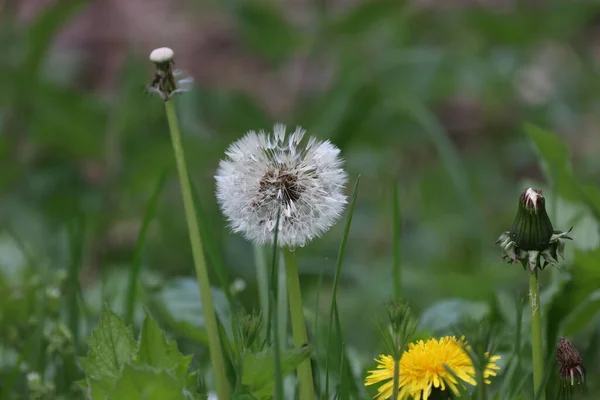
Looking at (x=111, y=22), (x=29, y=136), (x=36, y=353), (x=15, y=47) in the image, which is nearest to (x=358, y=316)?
(x=36, y=353)

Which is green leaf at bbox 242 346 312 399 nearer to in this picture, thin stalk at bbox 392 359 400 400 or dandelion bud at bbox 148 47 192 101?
thin stalk at bbox 392 359 400 400

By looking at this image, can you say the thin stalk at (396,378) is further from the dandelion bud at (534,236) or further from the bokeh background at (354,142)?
the bokeh background at (354,142)

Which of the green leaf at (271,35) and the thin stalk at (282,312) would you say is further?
the green leaf at (271,35)

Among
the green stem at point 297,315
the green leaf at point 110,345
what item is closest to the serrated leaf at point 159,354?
the green leaf at point 110,345

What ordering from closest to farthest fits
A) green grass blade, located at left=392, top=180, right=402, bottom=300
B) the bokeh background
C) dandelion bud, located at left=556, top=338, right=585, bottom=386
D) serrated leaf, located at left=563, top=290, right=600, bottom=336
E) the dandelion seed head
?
the dandelion seed head → dandelion bud, located at left=556, top=338, right=585, bottom=386 → green grass blade, located at left=392, top=180, right=402, bottom=300 → serrated leaf, located at left=563, top=290, right=600, bottom=336 → the bokeh background

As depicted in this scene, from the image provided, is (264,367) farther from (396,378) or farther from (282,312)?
(282,312)

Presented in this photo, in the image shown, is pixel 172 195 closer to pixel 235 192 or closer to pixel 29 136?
pixel 29 136

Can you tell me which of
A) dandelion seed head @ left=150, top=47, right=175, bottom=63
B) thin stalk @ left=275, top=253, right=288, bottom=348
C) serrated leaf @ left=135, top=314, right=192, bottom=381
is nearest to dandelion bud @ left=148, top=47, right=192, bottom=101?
dandelion seed head @ left=150, top=47, right=175, bottom=63
